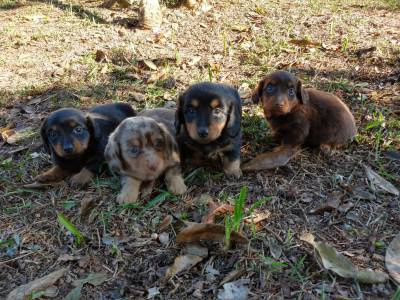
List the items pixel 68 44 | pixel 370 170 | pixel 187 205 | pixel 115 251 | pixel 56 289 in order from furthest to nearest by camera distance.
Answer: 1. pixel 68 44
2. pixel 370 170
3. pixel 187 205
4. pixel 115 251
5. pixel 56 289

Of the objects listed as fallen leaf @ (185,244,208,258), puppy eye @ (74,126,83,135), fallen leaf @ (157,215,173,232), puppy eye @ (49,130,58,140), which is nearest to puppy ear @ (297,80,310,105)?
fallen leaf @ (157,215,173,232)

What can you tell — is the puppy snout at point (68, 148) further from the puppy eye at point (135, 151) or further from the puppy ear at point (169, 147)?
the puppy ear at point (169, 147)

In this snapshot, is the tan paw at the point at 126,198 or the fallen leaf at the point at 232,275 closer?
the fallen leaf at the point at 232,275

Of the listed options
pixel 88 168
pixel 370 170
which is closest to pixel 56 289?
pixel 88 168

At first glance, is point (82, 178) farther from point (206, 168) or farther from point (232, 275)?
point (232, 275)

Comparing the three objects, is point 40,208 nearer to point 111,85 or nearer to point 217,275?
point 217,275

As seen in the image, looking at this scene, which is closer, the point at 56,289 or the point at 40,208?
the point at 56,289

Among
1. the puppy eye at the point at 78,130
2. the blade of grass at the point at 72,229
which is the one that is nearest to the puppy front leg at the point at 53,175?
the puppy eye at the point at 78,130

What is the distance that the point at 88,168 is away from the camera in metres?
5.12

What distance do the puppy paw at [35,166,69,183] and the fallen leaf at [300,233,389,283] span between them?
3.03 m

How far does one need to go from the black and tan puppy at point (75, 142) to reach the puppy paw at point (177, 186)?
107 cm

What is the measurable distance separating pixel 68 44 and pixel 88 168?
4446 millimetres

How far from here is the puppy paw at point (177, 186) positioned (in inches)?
181

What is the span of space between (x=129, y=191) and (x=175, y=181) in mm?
505
